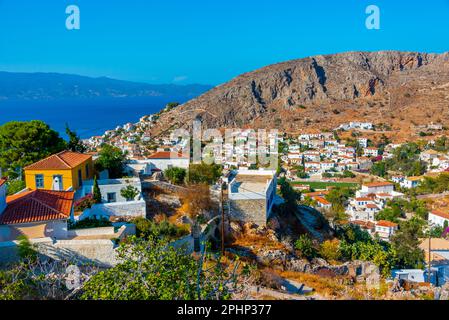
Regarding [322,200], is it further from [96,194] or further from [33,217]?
[33,217]

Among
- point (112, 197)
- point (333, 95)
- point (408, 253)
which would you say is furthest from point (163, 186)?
point (333, 95)

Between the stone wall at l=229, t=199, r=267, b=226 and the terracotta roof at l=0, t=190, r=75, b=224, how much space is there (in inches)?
174

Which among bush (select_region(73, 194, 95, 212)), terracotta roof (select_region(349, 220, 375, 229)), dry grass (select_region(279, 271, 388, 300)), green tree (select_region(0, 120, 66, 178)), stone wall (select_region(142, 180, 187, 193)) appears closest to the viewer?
dry grass (select_region(279, 271, 388, 300))

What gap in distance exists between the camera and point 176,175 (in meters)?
13.7

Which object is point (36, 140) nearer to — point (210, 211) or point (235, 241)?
point (210, 211)

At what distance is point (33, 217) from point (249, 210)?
5643 mm

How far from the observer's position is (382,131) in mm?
61031

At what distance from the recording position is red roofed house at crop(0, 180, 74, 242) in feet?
Answer: 27.7

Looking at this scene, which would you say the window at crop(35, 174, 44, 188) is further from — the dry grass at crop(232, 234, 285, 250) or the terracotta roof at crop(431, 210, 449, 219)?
the terracotta roof at crop(431, 210, 449, 219)

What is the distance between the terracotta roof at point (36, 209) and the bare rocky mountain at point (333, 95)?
44919mm

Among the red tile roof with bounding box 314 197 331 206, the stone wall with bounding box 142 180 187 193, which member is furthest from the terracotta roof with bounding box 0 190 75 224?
the red tile roof with bounding box 314 197 331 206

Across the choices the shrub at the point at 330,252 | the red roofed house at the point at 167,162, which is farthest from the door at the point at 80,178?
the shrub at the point at 330,252

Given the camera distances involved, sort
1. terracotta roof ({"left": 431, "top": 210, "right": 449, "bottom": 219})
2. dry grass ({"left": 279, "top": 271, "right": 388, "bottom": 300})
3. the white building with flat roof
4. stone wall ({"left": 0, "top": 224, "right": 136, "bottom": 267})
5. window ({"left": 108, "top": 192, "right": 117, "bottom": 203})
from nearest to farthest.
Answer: stone wall ({"left": 0, "top": 224, "right": 136, "bottom": 267}), dry grass ({"left": 279, "top": 271, "right": 388, "bottom": 300}), window ({"left": 108, "top": 192, "right": 117, "bottom": 203}), the white building with flat roof, terracotta roof ({"left": 431, "top": 210, "right": 449, "bottom": 219})
